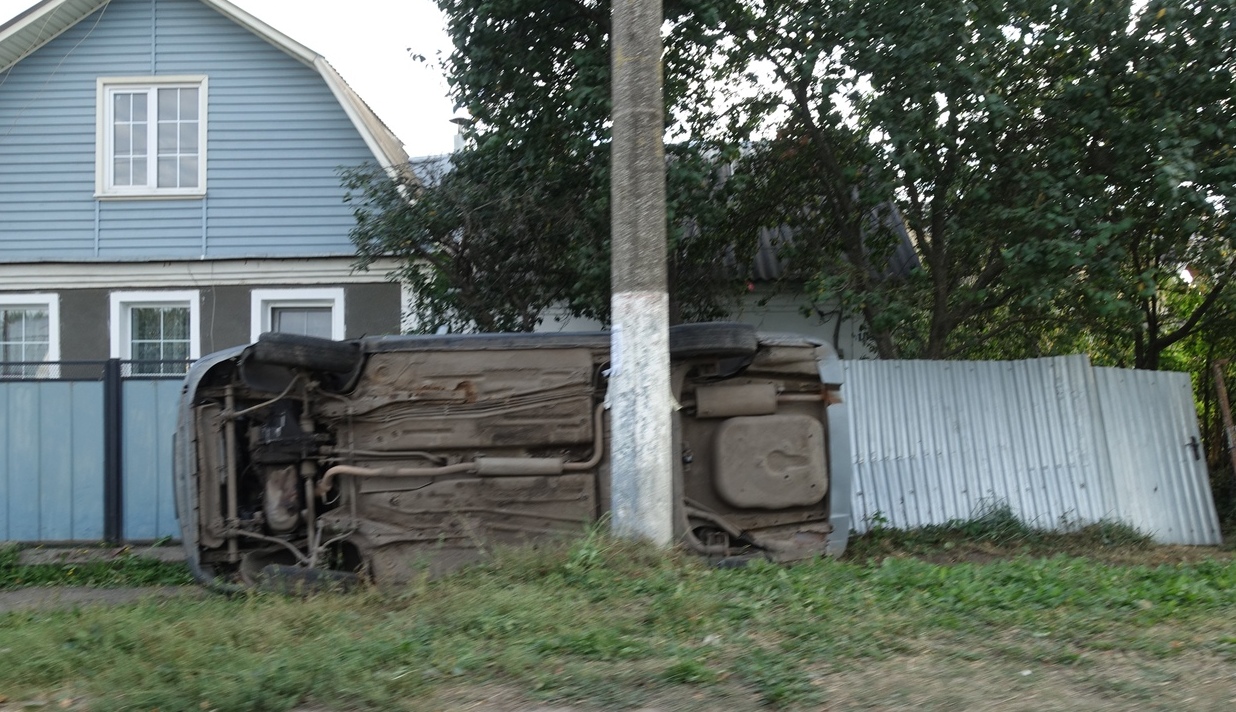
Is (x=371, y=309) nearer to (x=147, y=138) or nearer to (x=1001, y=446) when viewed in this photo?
(x=147, y=138)

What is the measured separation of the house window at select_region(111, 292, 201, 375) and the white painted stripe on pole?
7327mm

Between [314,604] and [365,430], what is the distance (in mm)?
1588

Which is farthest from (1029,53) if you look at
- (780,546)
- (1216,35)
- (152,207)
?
(152,207)

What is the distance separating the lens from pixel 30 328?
1285cm

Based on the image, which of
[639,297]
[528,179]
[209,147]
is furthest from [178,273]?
[639,297]

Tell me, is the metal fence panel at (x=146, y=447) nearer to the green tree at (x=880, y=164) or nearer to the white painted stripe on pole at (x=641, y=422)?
the green tree at (x=880, y=164)

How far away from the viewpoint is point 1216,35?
907 cm

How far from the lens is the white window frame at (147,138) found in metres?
12.7

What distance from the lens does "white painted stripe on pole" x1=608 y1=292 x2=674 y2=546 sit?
6.92m

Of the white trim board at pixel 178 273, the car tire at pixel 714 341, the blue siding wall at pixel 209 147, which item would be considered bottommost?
the car tire at pixel 714 341

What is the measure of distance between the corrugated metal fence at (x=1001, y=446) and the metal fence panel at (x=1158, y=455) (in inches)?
0.7

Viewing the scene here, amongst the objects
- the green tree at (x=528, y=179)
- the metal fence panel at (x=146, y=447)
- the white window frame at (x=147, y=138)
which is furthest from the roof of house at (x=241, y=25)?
the metal fence panel at (x=146, y=447)

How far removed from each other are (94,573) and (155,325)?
13.7ft

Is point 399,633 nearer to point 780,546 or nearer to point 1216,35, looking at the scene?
point 780,546
